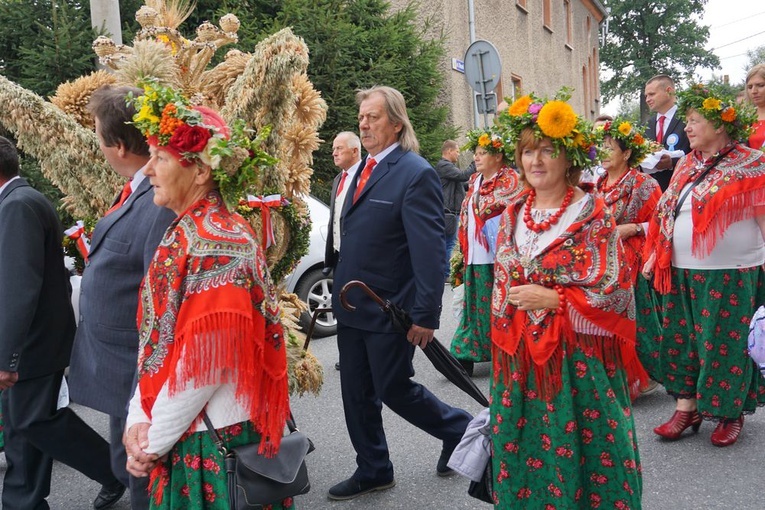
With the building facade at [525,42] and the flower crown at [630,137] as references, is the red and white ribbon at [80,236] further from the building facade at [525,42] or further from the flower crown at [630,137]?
the flower crown at [630,137]

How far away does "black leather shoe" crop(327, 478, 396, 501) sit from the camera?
3730 millimetres

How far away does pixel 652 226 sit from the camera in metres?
4.52

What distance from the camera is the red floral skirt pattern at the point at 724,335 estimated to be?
4164 millimetres

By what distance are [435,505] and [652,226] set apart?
2211mm

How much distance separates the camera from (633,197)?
4.90m

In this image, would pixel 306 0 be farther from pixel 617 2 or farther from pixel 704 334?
pixel 617 2

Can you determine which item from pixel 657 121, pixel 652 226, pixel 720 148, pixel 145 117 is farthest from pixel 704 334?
pixel 145 117

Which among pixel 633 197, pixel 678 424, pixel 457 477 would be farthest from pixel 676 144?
pixel 457 477

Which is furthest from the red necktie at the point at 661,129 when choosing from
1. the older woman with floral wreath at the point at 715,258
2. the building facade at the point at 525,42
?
the older woman with floral wreath at the point at 715,258

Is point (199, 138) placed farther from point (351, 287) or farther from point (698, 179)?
point (698, 179)

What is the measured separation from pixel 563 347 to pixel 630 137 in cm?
250

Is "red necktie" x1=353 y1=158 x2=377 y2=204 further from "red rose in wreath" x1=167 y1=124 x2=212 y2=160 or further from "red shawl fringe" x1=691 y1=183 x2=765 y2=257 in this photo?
"red shawl fringe" x1=691 y1=183 x2=765 y2=257

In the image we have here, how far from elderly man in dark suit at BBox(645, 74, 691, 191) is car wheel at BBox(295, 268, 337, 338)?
3.36 m

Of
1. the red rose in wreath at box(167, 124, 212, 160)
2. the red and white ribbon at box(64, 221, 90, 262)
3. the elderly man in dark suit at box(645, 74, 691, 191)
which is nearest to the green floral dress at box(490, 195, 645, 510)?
the red rose in wreath at box(167, 124, 212, 160)
